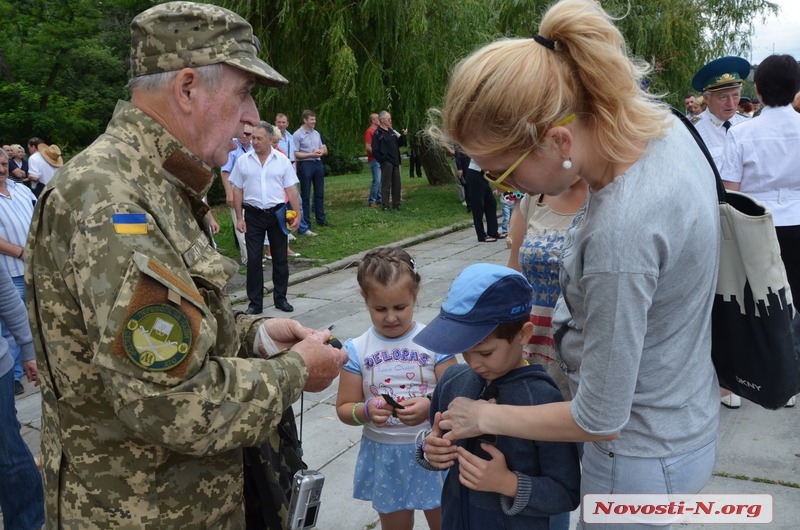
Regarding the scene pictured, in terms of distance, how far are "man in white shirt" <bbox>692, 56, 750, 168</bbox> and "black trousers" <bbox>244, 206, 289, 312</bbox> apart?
4.41 meters

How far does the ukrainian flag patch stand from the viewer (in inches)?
57.0

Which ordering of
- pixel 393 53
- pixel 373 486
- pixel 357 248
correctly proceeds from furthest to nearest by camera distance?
pixel 393 53
pixel 357 248
pixel 373 486

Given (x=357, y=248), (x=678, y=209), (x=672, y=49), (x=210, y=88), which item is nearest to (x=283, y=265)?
(x=357, y=248)

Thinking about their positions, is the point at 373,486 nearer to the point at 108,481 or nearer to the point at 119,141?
the point at 108,481

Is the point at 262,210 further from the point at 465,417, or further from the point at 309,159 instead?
the point at 465,417

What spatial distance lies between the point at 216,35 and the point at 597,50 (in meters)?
0.89

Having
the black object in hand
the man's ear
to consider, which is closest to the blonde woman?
the man's ear

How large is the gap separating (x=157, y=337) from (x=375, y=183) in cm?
1393

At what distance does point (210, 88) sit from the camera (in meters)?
1.69

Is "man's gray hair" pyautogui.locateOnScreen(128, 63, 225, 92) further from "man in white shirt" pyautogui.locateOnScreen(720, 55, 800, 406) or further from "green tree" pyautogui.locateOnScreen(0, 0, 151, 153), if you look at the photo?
"green tree" pyautogui.locateOnScreen(0, 0, 151, 153)

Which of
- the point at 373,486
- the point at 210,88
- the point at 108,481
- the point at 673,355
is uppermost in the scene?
the point at 210,88

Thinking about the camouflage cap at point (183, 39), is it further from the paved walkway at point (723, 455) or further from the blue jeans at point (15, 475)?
the blue jeans at point (15, 475)

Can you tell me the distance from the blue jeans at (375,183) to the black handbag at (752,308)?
13.2 metres

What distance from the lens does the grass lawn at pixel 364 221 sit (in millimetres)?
10875
